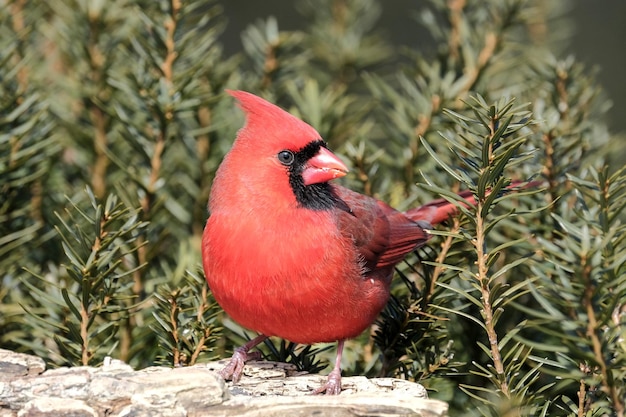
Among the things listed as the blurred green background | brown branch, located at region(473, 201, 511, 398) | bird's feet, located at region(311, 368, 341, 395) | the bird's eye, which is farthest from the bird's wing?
the blurred green background

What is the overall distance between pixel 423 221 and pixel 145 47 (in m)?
0.57

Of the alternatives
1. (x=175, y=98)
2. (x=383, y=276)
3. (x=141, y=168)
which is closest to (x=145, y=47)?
(x=175, y=98)

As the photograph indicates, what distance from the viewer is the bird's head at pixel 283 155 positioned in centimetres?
141

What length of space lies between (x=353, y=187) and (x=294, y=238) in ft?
0.79

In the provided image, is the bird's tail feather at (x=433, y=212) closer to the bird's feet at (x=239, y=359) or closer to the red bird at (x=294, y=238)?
the red bird at (x=294, y=238)

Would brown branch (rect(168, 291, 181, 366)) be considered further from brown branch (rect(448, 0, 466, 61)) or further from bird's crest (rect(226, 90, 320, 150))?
brown branch (rect(448, 0, 466, 61))

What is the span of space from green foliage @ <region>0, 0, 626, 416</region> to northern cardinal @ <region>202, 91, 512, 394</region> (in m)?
0.04

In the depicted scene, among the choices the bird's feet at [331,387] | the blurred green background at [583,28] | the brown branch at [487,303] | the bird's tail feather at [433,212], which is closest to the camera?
the brown branch at [487,303]

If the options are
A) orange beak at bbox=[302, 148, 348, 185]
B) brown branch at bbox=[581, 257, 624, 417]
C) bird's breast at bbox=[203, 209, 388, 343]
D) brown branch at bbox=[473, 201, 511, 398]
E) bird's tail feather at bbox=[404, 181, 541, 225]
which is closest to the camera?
brown branch at bbox=[581, 257, 624, 417]

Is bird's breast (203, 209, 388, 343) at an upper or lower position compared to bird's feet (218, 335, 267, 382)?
upper

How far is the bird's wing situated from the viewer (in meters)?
1.48

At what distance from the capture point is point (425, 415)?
89cm

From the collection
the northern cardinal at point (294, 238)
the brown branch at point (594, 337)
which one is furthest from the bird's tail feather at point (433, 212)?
the brown branch at point (594, 337)

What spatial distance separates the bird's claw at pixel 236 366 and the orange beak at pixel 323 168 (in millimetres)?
327
